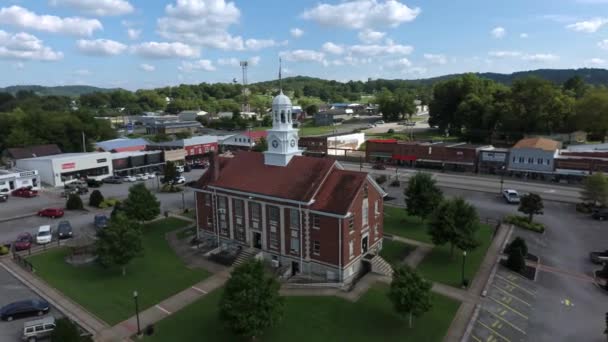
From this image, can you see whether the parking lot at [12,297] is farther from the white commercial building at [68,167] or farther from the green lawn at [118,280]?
the white commercial building at [68,167]

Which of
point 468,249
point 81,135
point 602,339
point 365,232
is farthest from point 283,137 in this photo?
point 81,135

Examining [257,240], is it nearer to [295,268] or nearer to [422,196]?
[295,268]

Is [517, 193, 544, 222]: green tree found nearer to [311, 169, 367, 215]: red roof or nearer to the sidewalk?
[311, 169, 367, 215]: red roof

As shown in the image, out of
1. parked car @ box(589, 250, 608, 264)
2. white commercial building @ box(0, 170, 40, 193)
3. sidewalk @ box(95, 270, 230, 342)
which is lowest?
sidewalk @ box(95, 270, 230, 342)

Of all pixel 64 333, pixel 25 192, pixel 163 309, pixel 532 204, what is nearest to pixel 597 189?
pixel 532 204

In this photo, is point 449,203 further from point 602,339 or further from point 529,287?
point 602,339

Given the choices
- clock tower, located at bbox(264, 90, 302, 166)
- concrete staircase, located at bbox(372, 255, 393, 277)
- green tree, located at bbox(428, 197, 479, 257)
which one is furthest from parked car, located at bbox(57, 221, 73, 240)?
green tree, located at bbox(428, 197, 479, 257)
